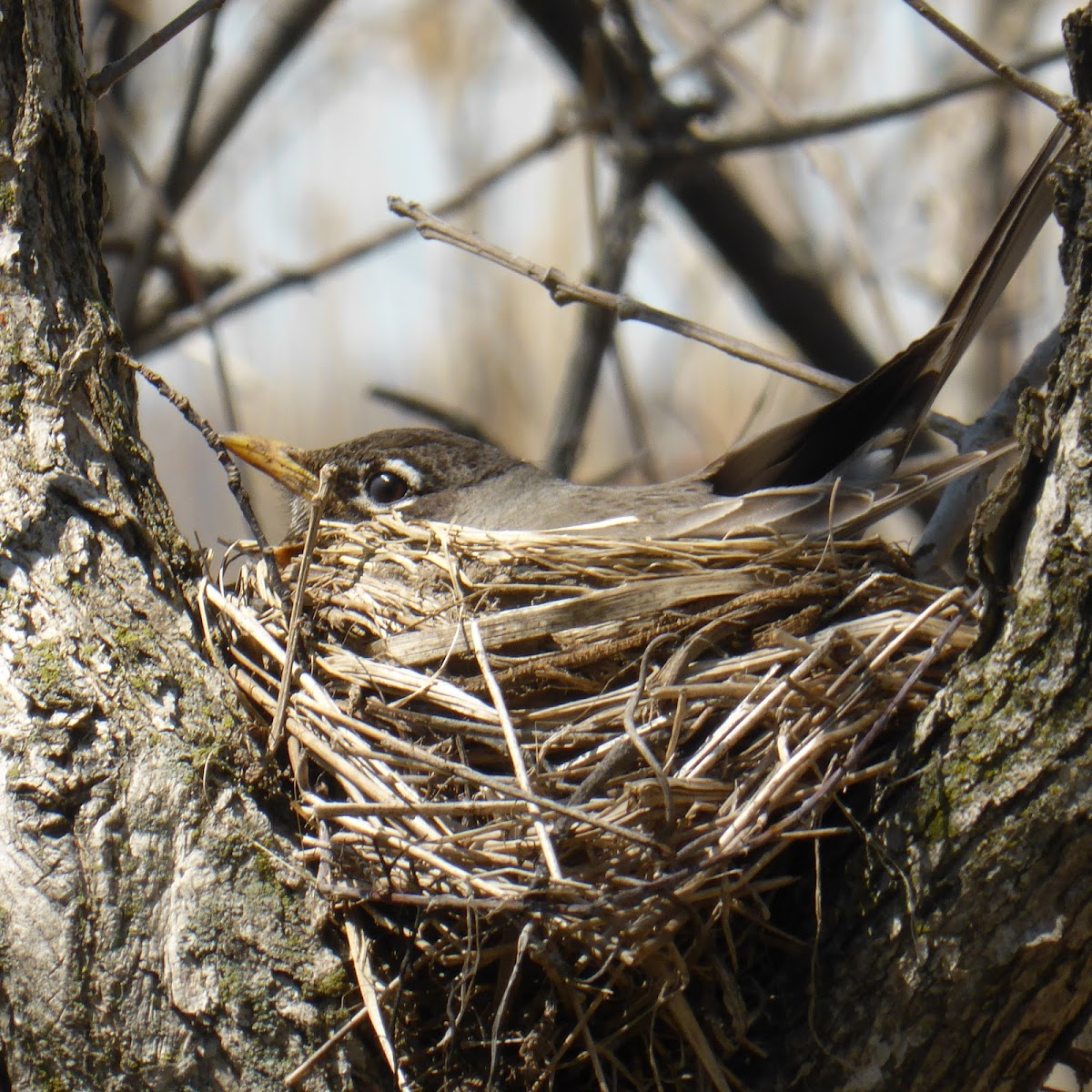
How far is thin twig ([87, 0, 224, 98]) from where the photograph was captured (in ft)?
7.84

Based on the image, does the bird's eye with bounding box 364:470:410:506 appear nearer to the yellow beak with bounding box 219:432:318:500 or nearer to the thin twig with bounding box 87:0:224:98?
the yellow beak with bounding box 219:432:318:500

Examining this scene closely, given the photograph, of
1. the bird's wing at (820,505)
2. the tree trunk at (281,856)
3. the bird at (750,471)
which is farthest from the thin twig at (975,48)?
the bird's wing at (820,505)

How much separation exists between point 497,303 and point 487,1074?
22.5ft

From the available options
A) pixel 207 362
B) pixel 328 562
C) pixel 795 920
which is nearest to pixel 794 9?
pixel 207 362

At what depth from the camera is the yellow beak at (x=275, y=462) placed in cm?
359

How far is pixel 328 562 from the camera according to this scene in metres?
2.95

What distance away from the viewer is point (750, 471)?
336 centimetres

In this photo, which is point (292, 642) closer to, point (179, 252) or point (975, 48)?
point (975, 48)

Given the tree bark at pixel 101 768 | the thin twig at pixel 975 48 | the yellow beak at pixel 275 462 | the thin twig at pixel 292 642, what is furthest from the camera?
the yellow beak at pixel 275 462

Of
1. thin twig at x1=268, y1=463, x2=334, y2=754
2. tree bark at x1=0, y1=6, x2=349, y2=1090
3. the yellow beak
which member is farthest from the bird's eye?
tree bark at x1=0, y1=6, x2=349, y2=1090

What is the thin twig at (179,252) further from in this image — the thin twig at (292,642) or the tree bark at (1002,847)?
the tree bark at (1002,847)

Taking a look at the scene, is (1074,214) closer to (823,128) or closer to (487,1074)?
(487,1074)

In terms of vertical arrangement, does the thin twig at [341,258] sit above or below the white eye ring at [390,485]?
above

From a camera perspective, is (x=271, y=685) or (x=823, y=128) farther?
(x=823, y=128)
